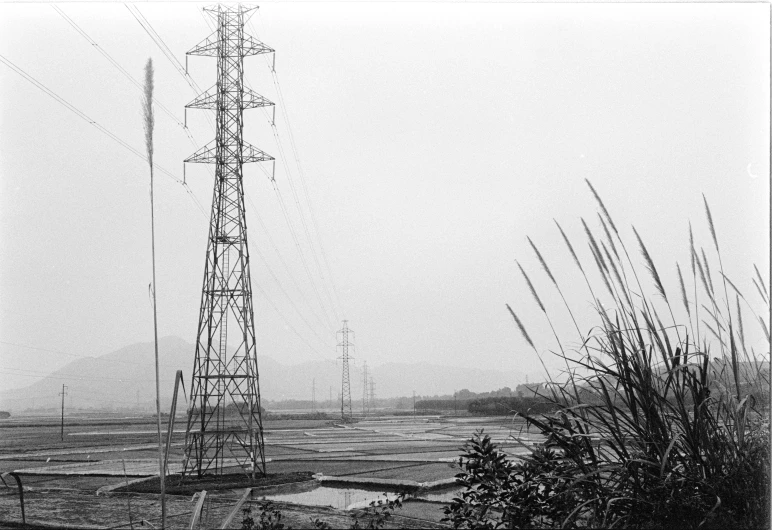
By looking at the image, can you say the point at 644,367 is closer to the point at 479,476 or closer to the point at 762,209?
the point at 479,476

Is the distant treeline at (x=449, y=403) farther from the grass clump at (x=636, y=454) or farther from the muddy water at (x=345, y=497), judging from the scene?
the grass clump at (x=636, y=454)

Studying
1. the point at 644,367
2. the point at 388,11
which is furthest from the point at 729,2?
the point at 644,367

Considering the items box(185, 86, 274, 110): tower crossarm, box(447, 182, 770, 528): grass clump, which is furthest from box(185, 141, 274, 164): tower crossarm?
box(447, 182, 770, 528): grass clump

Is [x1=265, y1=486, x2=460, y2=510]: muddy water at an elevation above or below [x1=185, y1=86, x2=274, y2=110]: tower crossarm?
below

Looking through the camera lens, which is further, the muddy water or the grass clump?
the muddy water

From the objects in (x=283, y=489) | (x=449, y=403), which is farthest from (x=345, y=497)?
(x=449, y=403)

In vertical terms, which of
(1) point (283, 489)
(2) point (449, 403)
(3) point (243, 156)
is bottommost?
(2) point (449, 403)

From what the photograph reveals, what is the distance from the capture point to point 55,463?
1741cm

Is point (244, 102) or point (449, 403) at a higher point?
point (244, 102)

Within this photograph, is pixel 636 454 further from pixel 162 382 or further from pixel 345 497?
pixel 162 382

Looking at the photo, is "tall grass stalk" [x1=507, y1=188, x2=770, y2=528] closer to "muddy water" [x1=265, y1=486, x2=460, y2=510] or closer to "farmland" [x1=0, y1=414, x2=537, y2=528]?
"farmland" [x1=0, y1=414, x2=537, y2=528]

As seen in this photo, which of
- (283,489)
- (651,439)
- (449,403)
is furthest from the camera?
(449,403)

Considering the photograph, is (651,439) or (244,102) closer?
(651,439)

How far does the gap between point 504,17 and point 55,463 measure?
53.7 ft
